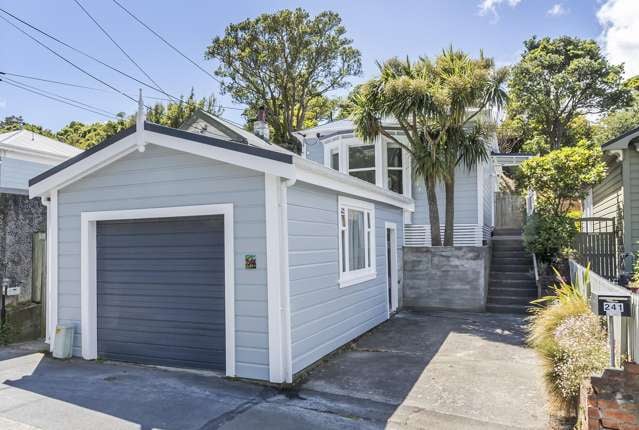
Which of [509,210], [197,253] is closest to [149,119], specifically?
[509,210]

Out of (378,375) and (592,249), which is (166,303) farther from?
(592,249)

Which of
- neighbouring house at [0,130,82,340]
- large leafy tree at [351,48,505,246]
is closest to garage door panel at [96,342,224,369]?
neighbouring house at [0,130,82,340]

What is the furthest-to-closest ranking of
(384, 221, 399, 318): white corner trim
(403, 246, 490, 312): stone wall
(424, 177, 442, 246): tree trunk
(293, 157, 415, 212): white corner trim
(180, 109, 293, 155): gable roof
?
(424, 177, 442, 246): tree trunk
(403, 246, 490, 312): stone wall
(384, 221, 399, 318): white corner trim
(180, 109, 293, 155): gable roof
(293, 157, 415, 212): white corner trim

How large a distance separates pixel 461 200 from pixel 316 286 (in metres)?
7.34

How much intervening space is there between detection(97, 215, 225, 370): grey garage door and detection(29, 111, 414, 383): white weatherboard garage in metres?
0.02

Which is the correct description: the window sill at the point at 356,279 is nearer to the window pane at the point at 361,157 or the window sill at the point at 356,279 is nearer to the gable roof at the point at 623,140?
the window pane at the point at 361,157

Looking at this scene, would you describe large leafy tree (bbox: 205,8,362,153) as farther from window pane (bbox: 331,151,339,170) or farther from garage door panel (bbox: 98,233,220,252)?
garage door panel (bbox: 98,233,220,252)

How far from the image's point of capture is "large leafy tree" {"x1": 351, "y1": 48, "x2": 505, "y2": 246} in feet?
33.6

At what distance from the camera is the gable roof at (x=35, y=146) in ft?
43.4

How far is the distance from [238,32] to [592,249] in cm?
2039

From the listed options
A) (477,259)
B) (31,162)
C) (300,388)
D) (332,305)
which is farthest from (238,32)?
(300,388)

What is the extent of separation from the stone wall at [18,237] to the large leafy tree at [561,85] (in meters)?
21.5

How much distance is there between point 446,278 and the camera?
1127 cm

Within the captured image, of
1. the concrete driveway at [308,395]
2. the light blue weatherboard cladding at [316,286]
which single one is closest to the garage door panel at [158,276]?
the light blue weatherboard cladding at [316,286]
